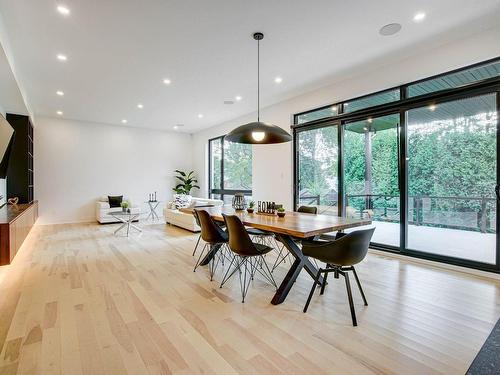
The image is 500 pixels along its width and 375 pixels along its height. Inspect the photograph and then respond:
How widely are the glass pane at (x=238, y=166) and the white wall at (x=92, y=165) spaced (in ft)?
7.36

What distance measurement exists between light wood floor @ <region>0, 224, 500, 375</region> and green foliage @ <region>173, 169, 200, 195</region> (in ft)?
18.8

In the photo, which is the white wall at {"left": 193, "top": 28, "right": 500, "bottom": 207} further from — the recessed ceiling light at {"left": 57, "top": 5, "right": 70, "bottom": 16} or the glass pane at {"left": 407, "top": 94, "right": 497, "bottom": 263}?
the recessed ceiling light at {"left": 57, "top": 5, "right": 70, "bottom": 16}

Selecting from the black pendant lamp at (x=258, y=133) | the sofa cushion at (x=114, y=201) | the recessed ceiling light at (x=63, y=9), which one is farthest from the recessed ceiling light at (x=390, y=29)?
the sofa cushion at (x=114, y=201)

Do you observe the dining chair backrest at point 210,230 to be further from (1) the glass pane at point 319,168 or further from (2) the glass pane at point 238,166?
(2) the glass pane at point 238,166

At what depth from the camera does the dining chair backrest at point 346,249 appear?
235 centimetres

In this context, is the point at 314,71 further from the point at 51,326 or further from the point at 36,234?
the point at 36,234

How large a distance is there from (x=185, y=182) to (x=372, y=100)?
265 inches

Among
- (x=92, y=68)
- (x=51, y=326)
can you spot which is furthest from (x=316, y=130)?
(x=51, y=326)

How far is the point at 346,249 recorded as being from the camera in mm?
2375

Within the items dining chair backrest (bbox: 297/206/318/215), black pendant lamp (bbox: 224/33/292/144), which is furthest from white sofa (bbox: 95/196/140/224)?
dining chair backrest (bbox: 297/206/318/215)

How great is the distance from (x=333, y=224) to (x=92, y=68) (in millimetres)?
4382

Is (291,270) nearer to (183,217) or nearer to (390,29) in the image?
(390,29)

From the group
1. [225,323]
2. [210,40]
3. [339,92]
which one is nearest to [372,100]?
[339,92]

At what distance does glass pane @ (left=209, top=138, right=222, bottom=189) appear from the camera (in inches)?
353
